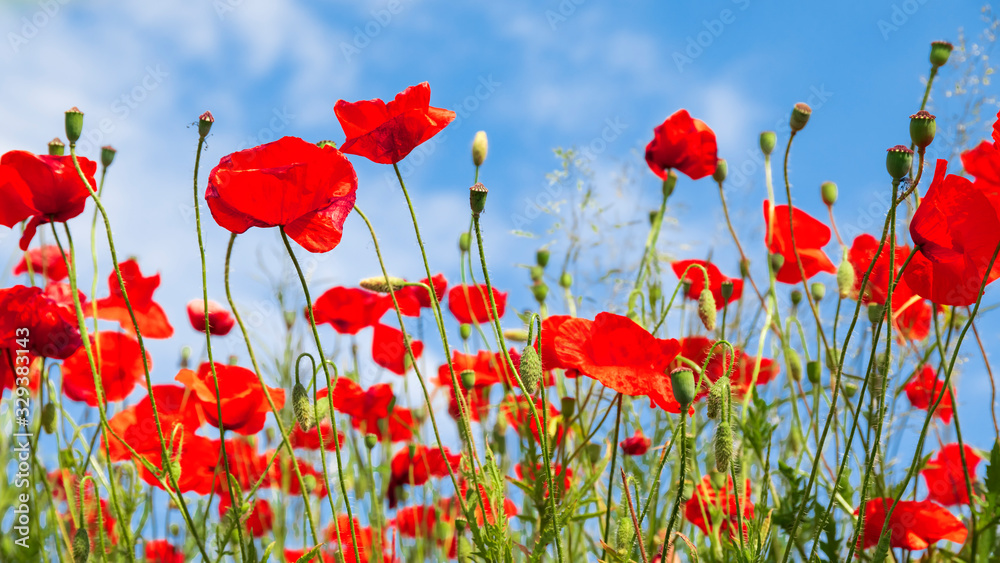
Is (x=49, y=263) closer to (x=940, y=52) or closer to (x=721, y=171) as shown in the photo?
(x=721, y=171)

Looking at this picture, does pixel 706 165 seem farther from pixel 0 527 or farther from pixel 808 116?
Answer: pixel 0 527

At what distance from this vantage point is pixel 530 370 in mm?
1232

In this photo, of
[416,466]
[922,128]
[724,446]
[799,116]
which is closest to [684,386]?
[724,446]

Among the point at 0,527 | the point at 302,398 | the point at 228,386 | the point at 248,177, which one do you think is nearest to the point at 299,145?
the point at 248,177

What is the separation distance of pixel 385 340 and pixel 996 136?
1.65 metres

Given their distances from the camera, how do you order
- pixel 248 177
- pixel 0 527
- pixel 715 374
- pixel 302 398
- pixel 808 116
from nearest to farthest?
pixel 248 177 < pixel 302 398 < pixel 808 116 < pixel 715 374 < pixel 0 527

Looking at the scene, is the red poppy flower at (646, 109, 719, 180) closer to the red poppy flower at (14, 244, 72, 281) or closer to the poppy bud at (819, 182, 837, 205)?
the poppy bud at (819, 182, 837, 205)

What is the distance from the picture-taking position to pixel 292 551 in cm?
202

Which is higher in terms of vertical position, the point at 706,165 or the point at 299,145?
the point at 706,165

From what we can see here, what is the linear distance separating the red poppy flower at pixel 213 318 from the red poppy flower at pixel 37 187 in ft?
2.09

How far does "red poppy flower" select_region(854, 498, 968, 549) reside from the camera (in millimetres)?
1754

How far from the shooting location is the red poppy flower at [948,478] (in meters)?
2.27

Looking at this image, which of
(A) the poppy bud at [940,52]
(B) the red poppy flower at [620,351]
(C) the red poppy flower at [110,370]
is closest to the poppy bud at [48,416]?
(C) the red poppy flower at [110,370]

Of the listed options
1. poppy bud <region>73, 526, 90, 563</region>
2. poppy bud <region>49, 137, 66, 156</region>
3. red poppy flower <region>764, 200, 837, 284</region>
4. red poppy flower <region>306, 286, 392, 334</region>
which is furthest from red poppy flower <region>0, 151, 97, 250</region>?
red poppy flower <region>764, 200, 837, 284</region>
